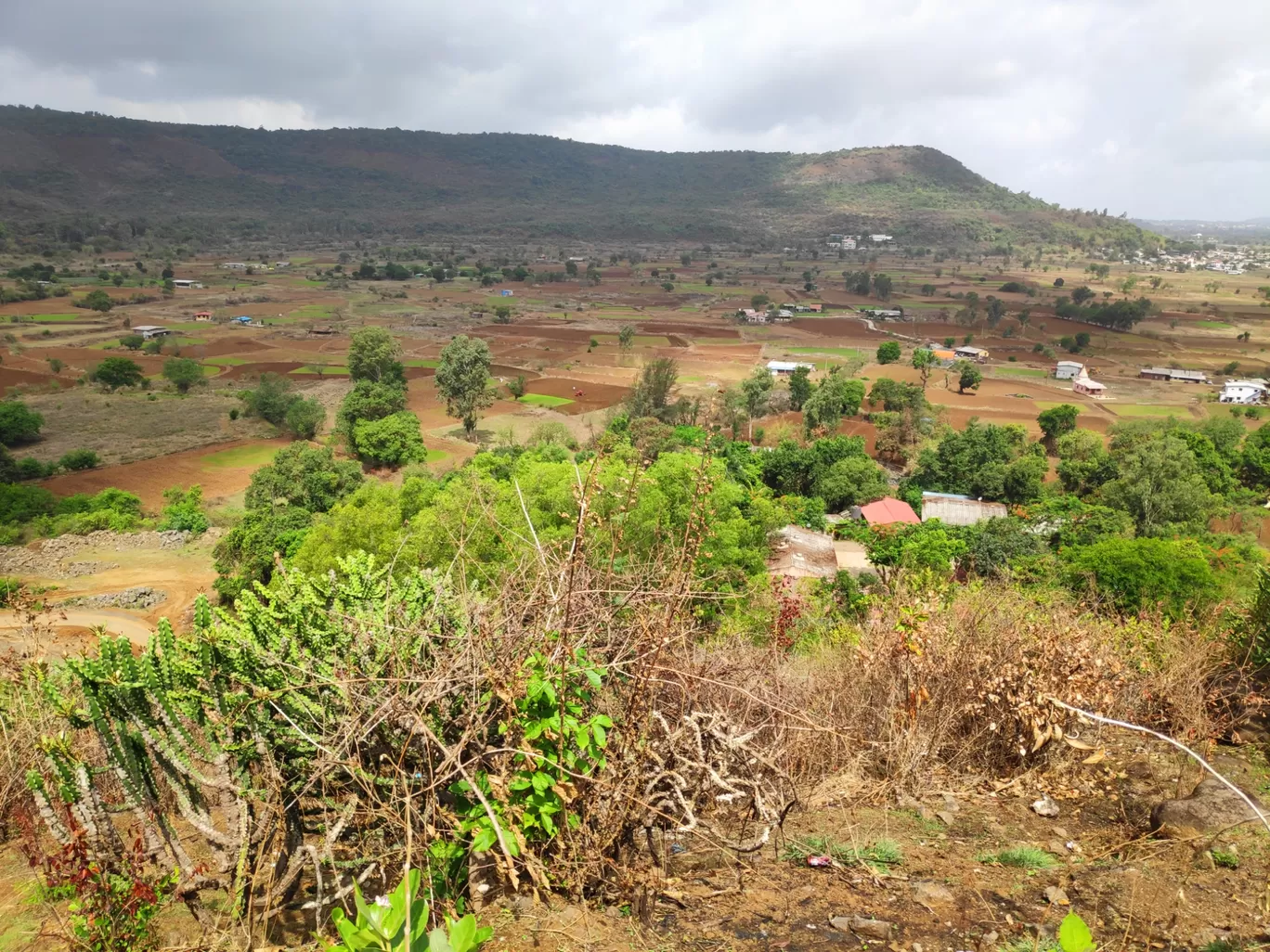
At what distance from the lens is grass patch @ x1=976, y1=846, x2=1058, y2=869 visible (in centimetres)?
419

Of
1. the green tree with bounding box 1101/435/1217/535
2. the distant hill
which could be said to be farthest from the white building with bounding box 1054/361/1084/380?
the distant hill

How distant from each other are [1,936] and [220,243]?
14048cm

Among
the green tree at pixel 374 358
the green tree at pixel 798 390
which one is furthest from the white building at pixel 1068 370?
the green tree at pixel 374 358

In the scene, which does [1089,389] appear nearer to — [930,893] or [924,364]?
[924,364]

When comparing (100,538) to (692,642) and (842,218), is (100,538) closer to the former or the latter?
(692,642)

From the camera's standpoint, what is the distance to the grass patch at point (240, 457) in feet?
109

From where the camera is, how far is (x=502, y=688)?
3.26 meters

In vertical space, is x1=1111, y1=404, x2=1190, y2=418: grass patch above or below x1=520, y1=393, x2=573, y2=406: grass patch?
above

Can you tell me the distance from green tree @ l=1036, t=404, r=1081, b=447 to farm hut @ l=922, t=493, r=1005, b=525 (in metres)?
11.1

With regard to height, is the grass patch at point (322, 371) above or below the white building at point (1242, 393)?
below

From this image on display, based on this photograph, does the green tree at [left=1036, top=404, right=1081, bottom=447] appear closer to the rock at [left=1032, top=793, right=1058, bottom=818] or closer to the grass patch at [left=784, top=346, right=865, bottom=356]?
the grass patch at [left=784, top=346, right=865, bottom=356]

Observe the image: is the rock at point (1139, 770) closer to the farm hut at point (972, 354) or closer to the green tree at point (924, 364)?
the green tree at point (924, 364)

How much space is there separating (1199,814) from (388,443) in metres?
31.8

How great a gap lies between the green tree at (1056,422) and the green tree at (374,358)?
35159 millimetres
